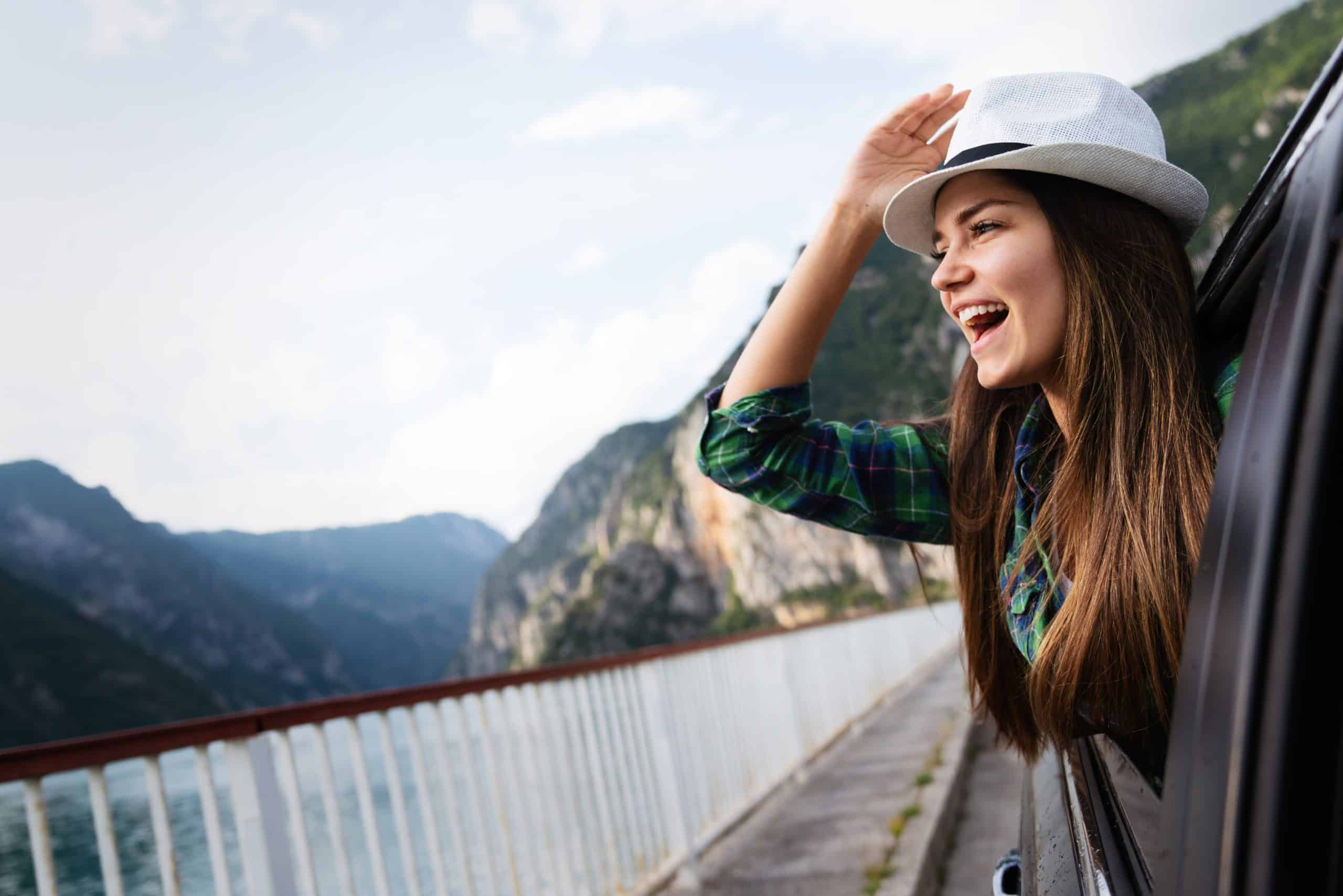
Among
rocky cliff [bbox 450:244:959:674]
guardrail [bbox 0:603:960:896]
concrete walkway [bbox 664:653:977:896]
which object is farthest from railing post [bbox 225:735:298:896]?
rocky cliff [bbox 450:244:959:674]

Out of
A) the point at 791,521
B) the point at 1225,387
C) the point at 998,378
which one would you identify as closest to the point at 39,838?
the point at 998,378

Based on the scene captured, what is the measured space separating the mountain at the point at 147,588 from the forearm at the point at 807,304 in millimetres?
90345

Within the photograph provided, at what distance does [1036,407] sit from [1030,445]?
7cm

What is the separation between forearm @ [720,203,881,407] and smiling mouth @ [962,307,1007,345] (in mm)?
301

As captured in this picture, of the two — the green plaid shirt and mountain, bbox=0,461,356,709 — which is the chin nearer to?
the green plaid shirt

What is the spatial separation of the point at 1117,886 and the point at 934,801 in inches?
172

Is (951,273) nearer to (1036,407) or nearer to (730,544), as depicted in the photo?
(1036,407)

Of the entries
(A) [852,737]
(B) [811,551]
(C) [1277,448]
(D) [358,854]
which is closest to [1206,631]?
(C) [1277,448]

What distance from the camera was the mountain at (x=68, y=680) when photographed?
6575 centimetres

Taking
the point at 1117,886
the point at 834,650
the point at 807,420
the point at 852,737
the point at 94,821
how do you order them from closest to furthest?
the point at 1117,886 → the point at 807,420 → the point at 94,821 → the point at 852,737 → the point at 834,650

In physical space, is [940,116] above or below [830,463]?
above

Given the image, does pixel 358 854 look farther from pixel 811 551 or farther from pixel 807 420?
pixel 811 551

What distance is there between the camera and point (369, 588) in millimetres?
158375

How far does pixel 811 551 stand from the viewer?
77.0 meters
